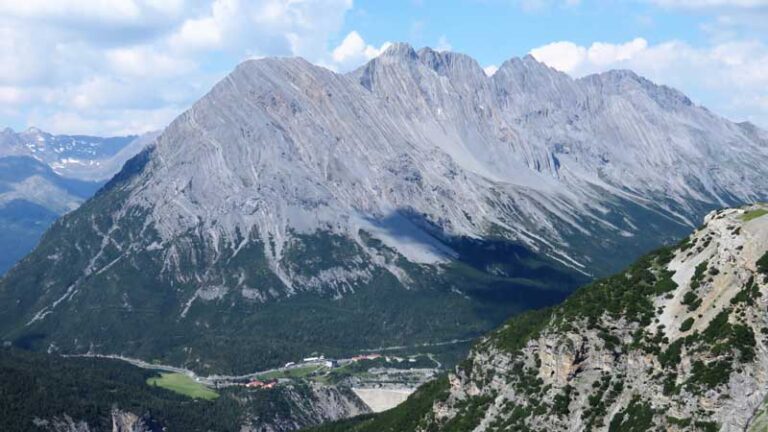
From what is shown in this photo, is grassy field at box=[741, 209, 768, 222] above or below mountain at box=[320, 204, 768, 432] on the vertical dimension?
above

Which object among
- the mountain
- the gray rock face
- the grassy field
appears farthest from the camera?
the grassy field

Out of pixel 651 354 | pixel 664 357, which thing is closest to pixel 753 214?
pixel 651 354

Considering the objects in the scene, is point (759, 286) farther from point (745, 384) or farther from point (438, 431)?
point (438, 431)

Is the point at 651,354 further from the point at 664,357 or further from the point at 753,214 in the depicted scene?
the point at 753,214

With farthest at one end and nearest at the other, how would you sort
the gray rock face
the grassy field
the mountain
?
the grassy field, the mountain, the gray rock face

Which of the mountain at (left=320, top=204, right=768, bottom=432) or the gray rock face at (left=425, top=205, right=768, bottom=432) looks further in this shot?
the mountain at (left=320, top=204, right=768, bottom=432)
